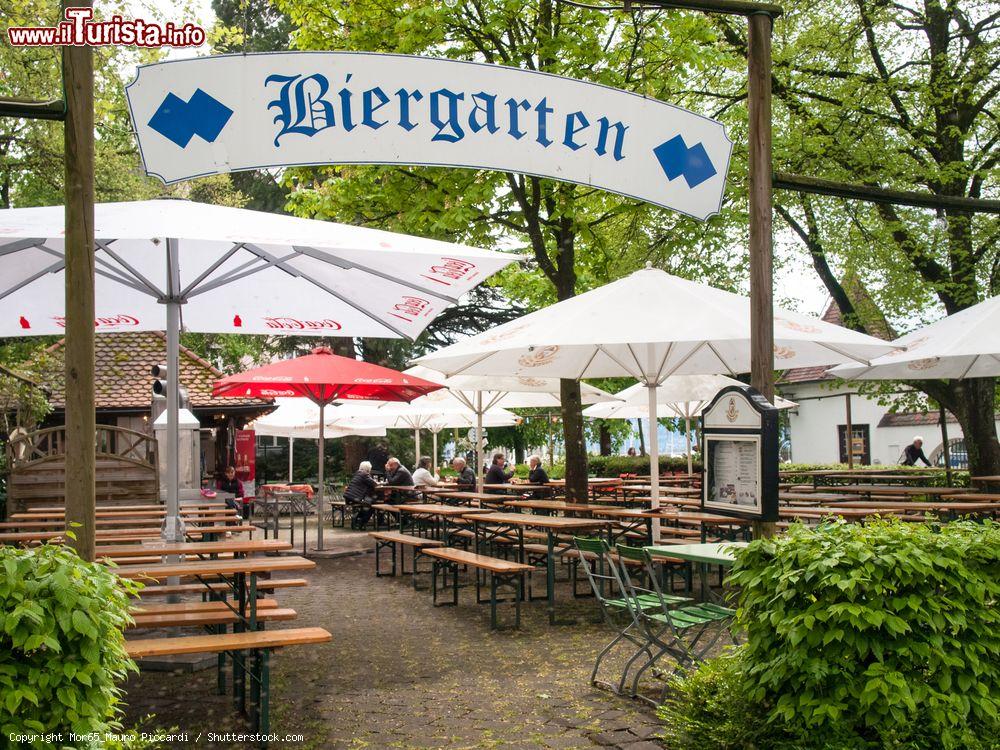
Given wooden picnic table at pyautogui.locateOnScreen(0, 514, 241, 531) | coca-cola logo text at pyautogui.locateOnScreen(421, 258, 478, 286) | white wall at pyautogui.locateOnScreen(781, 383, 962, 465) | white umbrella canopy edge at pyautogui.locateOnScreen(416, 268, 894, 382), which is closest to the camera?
coca-cola logo text at pyautogui.locateOnScreen(421, 258, 478, 286)

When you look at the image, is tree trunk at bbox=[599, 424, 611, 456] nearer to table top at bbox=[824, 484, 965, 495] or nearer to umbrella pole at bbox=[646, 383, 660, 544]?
table top at bbox=[824, 484, 965, 495]

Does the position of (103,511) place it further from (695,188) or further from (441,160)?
(695,188)

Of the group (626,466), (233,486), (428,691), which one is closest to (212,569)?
(428,691)

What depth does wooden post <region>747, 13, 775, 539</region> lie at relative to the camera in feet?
17.7

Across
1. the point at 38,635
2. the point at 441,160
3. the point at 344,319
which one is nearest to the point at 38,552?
the point at 38,635

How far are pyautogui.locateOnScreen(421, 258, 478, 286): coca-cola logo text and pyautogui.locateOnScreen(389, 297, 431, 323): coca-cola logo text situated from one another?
1.01 metres

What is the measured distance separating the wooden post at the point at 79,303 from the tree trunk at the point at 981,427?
15407mm

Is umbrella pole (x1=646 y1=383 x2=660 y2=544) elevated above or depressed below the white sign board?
below

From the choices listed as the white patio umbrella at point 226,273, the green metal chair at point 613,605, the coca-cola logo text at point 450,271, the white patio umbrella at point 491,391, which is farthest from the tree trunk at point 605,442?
the coca-cola logo text at point 450,271

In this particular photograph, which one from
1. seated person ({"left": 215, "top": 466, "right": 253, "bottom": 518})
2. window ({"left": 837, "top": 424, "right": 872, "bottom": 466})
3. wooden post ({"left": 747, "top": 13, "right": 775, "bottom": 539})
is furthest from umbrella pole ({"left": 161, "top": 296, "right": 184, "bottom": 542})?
window ({"left": 837, "top": 424, "right": 872, "bottom": 466})

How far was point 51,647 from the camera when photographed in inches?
120

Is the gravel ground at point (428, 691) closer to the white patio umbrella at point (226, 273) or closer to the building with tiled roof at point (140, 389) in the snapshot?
the white patio umbrella at point (226, 273)

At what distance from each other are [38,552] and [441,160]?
2.84m

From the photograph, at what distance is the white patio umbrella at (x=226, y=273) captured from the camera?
18.3 feet
